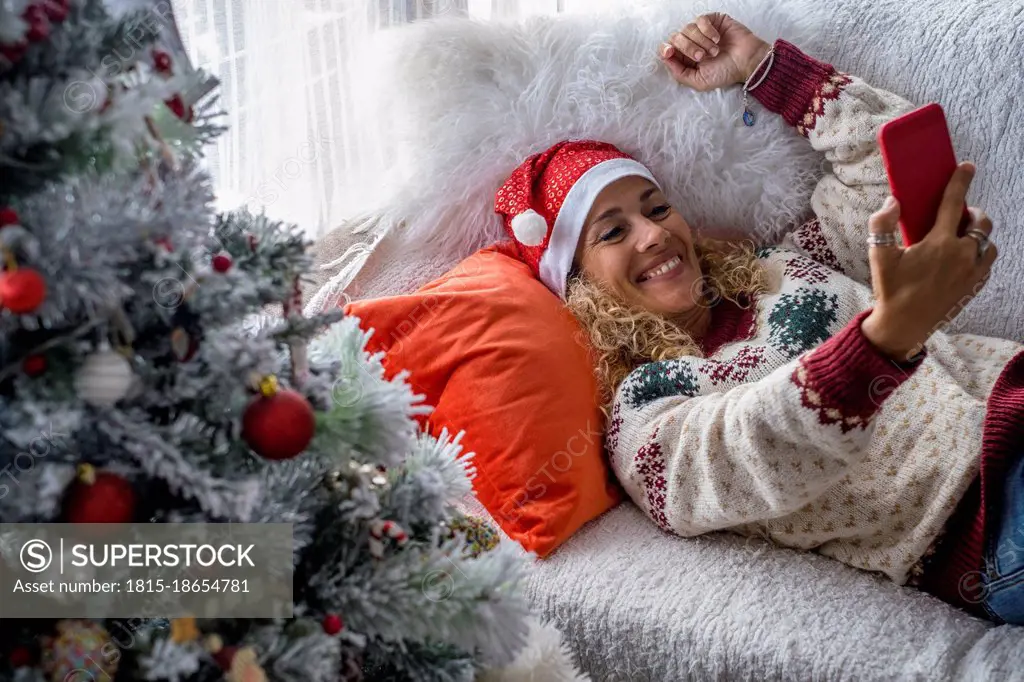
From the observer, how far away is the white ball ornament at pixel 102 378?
620 mm

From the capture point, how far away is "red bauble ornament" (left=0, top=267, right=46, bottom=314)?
1.86ft

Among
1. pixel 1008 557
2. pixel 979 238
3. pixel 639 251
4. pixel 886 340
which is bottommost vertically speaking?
pixel 1008 557

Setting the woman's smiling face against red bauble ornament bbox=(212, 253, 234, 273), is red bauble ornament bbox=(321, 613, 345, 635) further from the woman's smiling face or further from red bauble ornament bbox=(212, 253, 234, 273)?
the woman's smiling face

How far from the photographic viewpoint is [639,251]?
1.46 meters

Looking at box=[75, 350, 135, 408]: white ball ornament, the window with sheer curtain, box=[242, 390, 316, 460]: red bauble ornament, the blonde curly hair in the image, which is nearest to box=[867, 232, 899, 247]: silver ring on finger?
the blonde curly hair

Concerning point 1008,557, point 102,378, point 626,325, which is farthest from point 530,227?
point 102,378

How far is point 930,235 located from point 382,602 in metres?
0.67

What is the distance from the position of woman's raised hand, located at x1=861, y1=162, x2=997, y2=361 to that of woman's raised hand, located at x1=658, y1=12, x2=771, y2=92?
652 millimetres

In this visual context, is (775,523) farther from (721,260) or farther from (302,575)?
(302,575)

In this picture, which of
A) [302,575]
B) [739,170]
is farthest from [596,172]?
[302,575]

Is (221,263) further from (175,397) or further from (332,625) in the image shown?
(332,625)

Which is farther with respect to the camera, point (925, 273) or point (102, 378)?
point (925, 273)

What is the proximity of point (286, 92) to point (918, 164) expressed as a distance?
3.70 ft

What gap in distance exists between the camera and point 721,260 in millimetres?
1556
